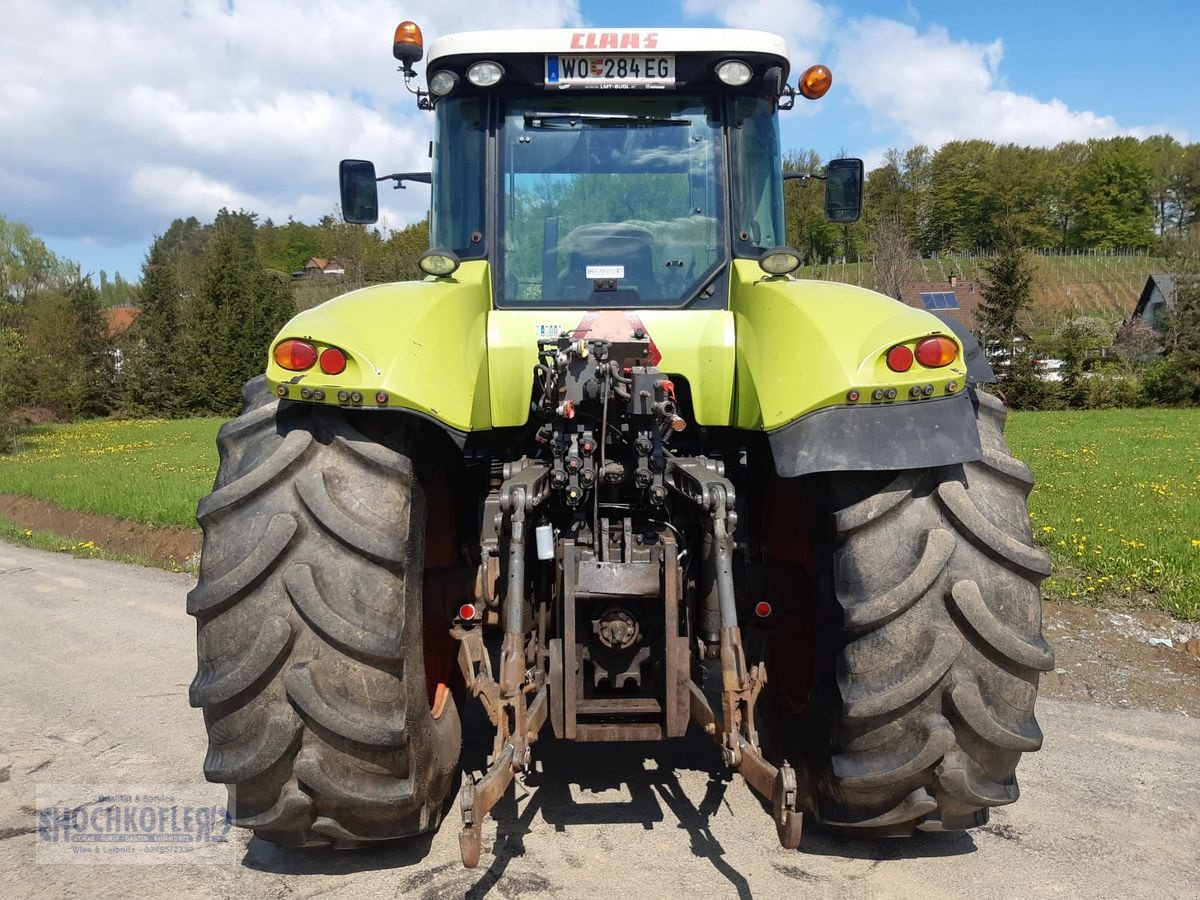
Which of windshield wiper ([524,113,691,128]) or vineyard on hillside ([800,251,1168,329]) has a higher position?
vineyard on hillside ([800,251,1168,329])

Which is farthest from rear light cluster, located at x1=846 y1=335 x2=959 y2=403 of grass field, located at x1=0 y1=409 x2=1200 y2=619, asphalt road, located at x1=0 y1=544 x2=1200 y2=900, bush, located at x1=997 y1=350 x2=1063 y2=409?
bush, located at x1=997 y1=350 x2=1063 y2=409

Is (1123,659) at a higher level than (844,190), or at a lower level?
lower

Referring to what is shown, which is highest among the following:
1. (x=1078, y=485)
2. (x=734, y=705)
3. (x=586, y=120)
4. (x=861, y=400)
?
(x=586, y=120)

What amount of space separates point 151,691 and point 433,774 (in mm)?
2950

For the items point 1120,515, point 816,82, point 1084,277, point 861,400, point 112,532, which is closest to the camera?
point 861,400

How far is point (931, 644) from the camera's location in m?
2.78

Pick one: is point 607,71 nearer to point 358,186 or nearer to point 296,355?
point 358,186

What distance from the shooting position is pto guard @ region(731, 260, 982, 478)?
2752mm

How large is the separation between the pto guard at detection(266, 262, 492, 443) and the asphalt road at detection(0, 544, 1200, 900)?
4.95 feet

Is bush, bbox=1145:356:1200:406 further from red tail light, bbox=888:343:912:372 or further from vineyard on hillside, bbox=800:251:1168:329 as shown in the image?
red tail light, bbox=888:343:912:372

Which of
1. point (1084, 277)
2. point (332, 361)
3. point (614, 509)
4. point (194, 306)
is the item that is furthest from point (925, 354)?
point (1084, 277)

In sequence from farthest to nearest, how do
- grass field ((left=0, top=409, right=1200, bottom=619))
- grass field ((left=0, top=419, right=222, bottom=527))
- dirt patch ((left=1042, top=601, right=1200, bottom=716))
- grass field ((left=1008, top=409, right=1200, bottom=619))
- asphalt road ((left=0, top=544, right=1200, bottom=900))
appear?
grass field ((left=0, top=419, right=222, bottom=527)) < grass field ((left=0, top=409, right=1200, bottom=619)) < grass field ((left=1008, top=409, right=1200, bottom=619)) < dirt patch ((left=1042, top=601, right=1200, bottom=716)) < asphalt road ((left=0, top=544, right=1200, bottom=900))

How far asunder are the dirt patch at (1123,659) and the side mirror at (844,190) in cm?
275

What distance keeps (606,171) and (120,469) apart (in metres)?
16.0
